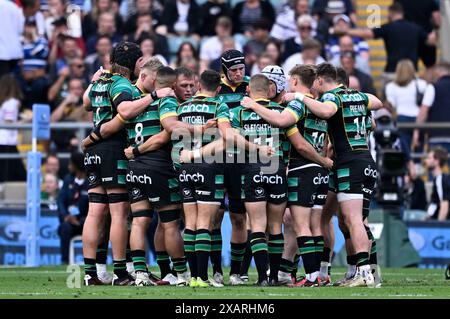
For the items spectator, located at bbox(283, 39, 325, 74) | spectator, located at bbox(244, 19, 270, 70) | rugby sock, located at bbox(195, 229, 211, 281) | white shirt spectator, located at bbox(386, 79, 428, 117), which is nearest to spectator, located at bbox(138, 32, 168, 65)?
spectator, located at bbox(244, 19, 270, 70)

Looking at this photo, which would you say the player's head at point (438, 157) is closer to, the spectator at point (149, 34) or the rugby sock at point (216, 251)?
the spectator at point (149, 34)

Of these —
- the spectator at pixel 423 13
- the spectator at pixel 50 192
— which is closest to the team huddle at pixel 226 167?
the spectator at pixel 50 192

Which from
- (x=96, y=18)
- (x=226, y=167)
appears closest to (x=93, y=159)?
(x=226, y=167)

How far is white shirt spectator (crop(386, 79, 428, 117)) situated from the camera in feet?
78.2

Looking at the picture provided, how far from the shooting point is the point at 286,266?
51.7 feet

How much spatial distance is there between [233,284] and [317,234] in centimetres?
120

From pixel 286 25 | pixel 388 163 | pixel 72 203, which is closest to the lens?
pixel 388 163

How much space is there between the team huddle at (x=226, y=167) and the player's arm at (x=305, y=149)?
0.05 feet

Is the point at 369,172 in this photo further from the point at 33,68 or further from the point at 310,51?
the point at 33,68

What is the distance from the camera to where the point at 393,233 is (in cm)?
2086

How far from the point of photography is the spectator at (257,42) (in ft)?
82.0

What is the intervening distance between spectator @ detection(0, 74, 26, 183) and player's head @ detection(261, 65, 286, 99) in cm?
854

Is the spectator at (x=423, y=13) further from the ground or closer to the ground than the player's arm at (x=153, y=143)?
further from the ground

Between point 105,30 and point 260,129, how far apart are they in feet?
38.0
